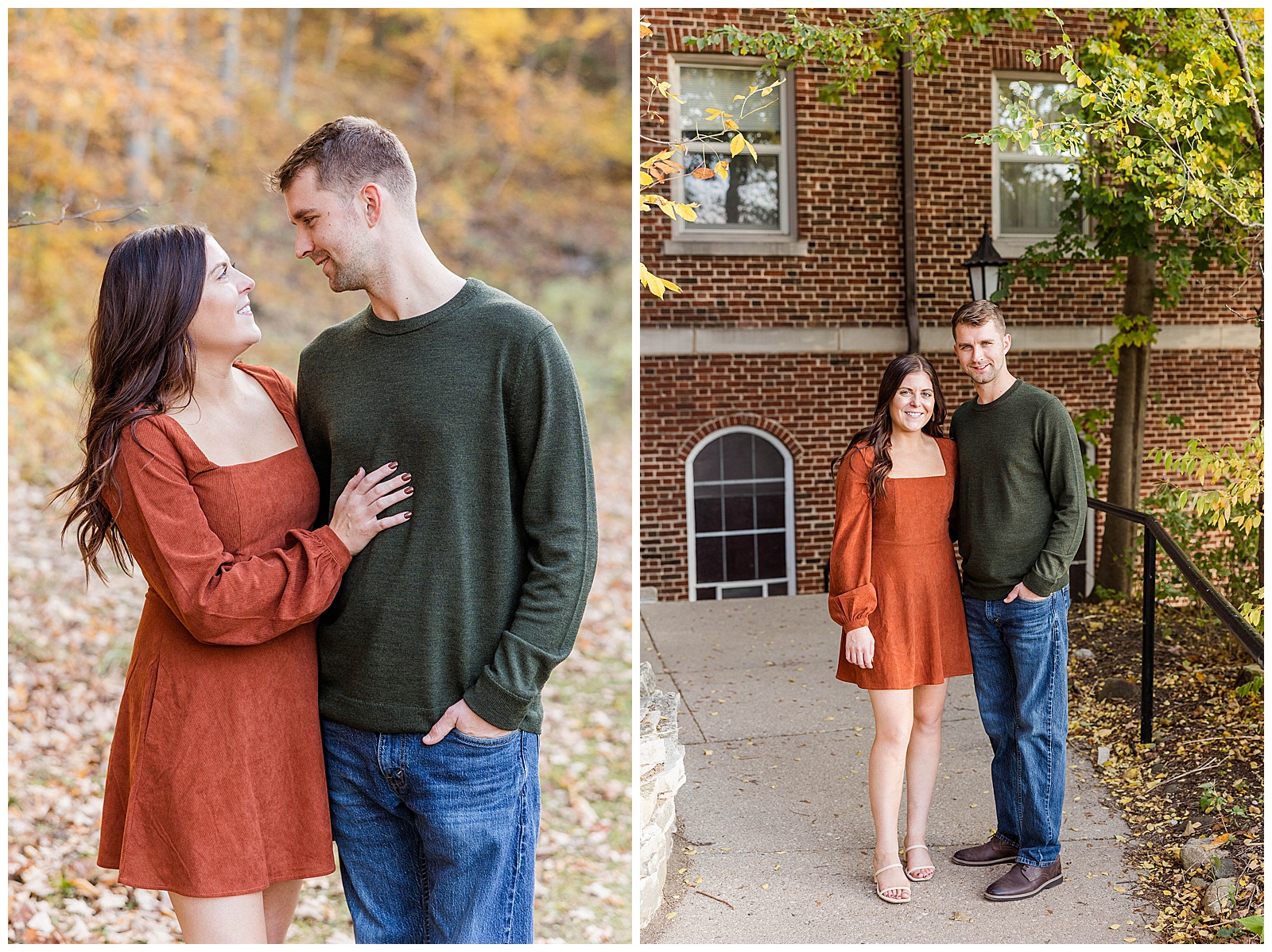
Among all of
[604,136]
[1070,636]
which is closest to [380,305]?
[1070,636]

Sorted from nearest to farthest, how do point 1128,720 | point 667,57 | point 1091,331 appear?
1. point 1128,720
2. point 667,57
3. point 1091,331

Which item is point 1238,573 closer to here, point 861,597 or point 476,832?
point 861,597

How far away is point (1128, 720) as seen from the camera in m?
5.37

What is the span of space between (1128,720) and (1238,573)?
2.41 m

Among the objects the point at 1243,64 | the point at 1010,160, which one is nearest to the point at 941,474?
the point at 1243,64

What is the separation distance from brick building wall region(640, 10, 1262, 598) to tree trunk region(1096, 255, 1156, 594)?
101 centimetres

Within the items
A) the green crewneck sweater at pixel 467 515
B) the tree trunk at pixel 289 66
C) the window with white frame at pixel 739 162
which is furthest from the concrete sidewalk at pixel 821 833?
the tree trunk at pixel 289 66

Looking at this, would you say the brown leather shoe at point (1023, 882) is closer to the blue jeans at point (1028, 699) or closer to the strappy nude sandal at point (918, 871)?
the blue jeans at point (1028, 699)

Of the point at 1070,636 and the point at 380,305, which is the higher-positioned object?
the point at 380,305

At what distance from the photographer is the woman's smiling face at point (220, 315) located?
2.22 m

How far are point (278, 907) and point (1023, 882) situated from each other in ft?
8.23

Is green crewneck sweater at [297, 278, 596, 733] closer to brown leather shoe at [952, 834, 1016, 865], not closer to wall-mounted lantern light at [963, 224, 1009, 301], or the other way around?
brown leather shoe at [952, 834, 1016, 865]

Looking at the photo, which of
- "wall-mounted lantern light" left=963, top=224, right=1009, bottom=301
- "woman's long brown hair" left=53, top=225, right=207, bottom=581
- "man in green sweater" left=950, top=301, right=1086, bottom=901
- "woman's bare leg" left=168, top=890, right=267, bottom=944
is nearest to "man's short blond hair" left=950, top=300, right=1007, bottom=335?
"man in green sweater" left=950, top=301, right=1086, bottom=901

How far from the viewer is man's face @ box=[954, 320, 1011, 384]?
134 inches
